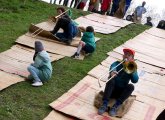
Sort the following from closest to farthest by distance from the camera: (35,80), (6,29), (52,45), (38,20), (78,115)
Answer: (78,115), (35,80), (52,45), (6,29), (38,20)

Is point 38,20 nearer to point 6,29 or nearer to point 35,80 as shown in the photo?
point 6,29

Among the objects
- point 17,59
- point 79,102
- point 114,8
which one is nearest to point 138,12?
point 114,8

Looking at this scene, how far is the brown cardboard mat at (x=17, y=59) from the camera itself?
8.73 metres

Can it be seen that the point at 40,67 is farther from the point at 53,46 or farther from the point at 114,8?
the point at 114,8

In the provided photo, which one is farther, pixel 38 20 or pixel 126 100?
pixel 38 20

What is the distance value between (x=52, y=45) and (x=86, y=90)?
2935mm

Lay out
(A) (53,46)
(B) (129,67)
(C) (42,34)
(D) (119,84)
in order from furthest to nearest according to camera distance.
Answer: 1. (C) (42,34)
2. (A) (53,46)
3. (D) (119,84)
4. (B) (129,67)

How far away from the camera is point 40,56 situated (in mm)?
8266

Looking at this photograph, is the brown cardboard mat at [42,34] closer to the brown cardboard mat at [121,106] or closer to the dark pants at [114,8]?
the brown cardboard mat at [121,106]

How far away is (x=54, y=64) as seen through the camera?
972 cm

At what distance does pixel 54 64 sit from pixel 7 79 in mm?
1853

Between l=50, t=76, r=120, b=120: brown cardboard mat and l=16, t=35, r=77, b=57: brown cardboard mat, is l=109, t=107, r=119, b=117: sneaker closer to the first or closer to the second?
l=50, t=76, r=120, b=120: brown cardboard mat

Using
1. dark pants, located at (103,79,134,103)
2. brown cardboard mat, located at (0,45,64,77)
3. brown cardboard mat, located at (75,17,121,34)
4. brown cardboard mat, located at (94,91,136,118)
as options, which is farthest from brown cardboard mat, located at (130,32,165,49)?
dark pants, located at (103,79,134,103)

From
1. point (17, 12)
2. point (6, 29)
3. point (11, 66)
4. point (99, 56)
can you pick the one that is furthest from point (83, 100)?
point (17, 12)
